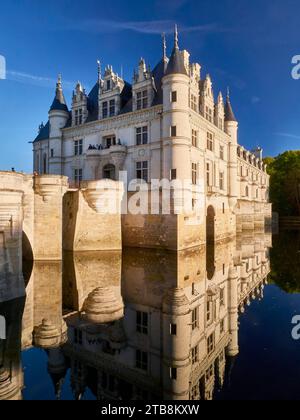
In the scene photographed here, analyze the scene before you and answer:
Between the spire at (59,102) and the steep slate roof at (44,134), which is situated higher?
the spire at (59,102)

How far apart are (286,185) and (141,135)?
41471mm

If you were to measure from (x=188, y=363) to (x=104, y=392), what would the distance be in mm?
2096

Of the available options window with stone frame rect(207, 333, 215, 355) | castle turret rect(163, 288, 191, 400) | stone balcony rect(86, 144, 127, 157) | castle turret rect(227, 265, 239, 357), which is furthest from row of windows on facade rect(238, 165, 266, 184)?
window with stone frame rect(207, 333, 215, 355)

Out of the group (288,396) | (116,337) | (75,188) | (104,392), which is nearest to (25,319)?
(116,337)

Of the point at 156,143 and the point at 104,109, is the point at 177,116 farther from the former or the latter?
the point at 104,109

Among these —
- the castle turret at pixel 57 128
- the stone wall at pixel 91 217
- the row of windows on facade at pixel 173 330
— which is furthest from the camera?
the castle turret at pixel 57 128

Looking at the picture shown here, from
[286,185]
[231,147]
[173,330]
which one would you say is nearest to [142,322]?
[173,330]

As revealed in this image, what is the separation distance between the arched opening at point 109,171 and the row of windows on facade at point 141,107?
425 cm

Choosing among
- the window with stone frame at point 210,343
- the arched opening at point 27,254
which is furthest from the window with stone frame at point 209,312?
the arched opening at point 27,254

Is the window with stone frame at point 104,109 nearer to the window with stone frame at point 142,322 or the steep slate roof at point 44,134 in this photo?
the steep slate roof at point 44,134

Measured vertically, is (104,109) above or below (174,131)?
above

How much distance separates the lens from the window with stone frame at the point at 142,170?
73.7 ft

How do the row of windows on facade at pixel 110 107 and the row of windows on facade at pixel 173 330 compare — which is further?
the row of windows on facade at pixel 110 107

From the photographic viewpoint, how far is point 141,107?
22781 mm
